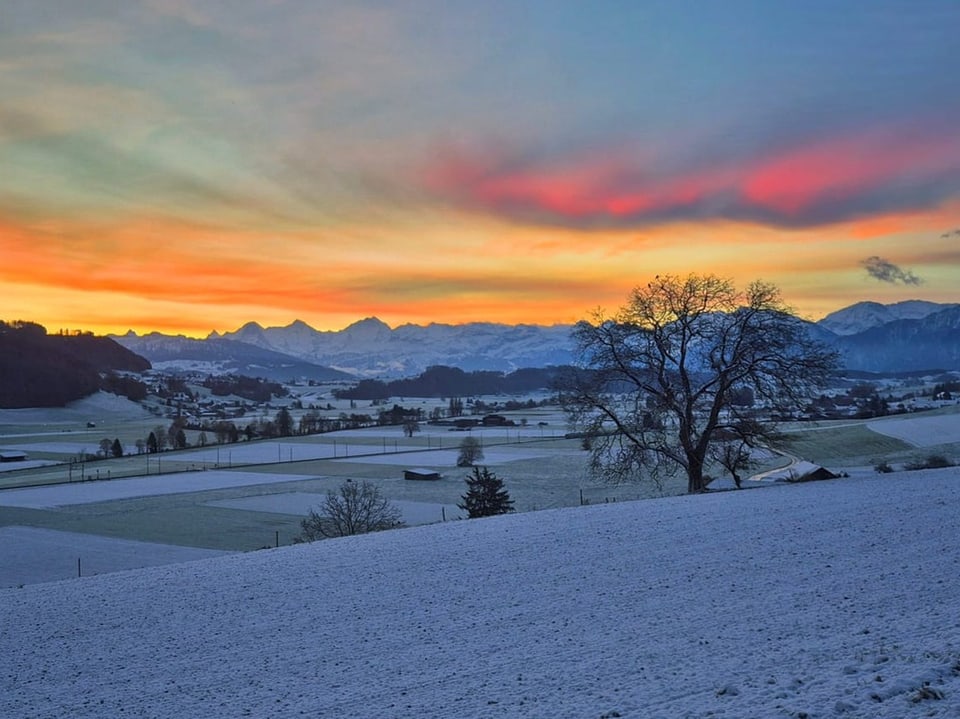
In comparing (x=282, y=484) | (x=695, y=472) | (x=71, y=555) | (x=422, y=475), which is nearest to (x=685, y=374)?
(x=695, y=472)

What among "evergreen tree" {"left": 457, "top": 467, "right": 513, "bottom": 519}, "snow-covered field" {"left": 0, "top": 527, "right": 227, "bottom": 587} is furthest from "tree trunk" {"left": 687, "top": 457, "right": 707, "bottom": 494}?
"snow-covered field" {"left": 0, "top": 527, "right": 227, "bottom": 587}

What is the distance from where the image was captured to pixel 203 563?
23.7 meters

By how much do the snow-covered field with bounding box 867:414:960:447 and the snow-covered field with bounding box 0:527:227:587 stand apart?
2518 inches

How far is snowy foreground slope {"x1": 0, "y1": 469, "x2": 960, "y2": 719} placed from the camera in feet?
33.7

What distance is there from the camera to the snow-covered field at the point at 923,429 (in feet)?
236

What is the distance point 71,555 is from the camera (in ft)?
130

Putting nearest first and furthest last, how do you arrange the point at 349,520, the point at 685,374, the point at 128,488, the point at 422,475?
the point at 685,374 → the point at 349,520 → the point at 128,488 → the point at 422,475

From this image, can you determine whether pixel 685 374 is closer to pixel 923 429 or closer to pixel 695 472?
pixel 695 472

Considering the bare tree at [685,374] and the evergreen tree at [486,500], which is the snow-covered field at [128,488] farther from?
the bare tree at [685,374]

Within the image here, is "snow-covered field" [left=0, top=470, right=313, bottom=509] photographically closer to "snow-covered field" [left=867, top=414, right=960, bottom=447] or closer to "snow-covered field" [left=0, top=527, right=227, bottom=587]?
"snow-covered field" [left=0, top=527, right=227, bottom=587]

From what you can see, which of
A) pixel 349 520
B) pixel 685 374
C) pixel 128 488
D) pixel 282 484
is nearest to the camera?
pixel 685 374

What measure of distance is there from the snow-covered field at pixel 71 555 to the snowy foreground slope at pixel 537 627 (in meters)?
14.1

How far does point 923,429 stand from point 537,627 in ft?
255

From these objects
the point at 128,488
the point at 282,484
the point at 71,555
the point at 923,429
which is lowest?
the point at 282,484
